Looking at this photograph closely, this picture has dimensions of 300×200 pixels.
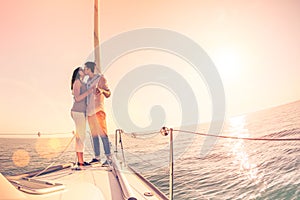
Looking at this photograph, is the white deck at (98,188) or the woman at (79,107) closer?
the white deck at (98,188)

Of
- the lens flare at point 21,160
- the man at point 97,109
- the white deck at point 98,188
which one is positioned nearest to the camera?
the white deck at point 98,188

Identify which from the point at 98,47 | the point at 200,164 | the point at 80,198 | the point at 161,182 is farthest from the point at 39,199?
the point at 200,164

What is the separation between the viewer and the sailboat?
1269 mm

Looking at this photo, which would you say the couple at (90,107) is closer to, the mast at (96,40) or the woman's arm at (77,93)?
the woman's arm at (77,93)

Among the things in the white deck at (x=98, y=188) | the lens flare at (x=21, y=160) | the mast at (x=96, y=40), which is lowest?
the white deck at (x=98, y=188)

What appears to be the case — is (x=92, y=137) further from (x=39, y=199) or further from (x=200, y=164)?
(x=200, y=164)

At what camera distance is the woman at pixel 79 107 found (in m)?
3.06

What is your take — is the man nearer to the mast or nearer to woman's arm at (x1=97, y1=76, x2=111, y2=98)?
woman's arm at (x1=97, y1=76, x2=111, y2=98)

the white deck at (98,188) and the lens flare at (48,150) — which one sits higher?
the lens flare at (48,150)

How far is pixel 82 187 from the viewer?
1839mm

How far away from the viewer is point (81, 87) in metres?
3.11

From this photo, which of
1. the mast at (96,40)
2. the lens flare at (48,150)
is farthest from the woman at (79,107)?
the lens flare at (48,150)

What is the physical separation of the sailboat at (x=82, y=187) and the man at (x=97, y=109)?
1.36ft

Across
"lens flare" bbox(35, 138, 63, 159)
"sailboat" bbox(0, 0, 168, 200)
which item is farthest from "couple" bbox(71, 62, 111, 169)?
"lens flare" bbox(35, 138, 63, 159)
